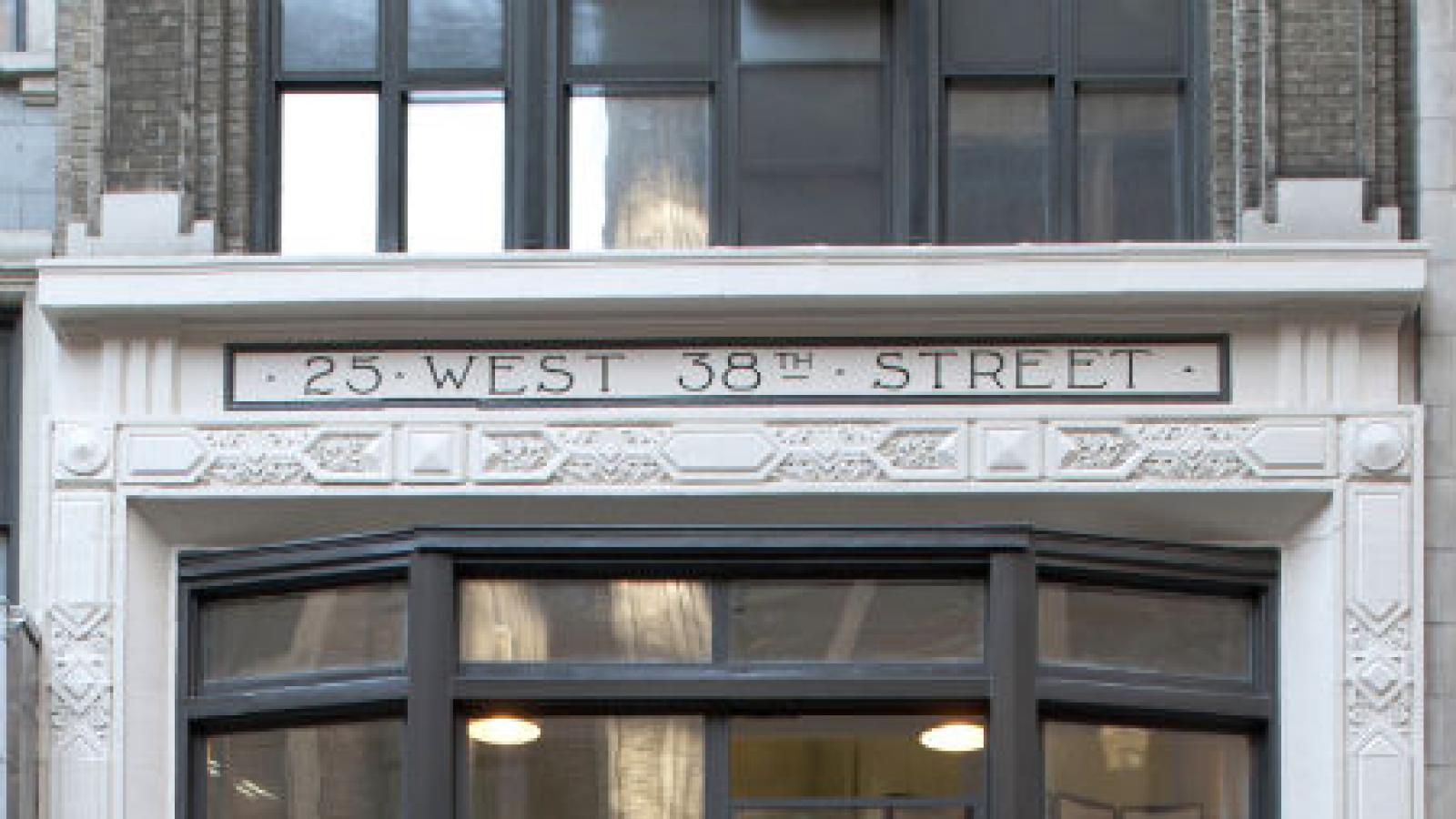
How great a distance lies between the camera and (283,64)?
583 inches

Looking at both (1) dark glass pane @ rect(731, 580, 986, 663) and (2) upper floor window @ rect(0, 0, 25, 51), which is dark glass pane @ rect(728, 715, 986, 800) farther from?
(2) upper floor window @ rect(0, 0, 25, 51)

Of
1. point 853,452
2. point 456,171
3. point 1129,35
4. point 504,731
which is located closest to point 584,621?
point 504,731

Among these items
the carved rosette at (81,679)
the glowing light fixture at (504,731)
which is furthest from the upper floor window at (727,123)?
the glowing light fixture at (504,731)

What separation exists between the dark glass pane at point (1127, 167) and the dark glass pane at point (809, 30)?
1208 mm

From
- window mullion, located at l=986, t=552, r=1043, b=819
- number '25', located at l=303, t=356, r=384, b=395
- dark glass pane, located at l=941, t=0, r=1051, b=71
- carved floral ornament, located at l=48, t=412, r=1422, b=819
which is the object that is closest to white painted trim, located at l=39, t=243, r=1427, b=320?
number '25', located at l=303, t=356, r=384, b=395

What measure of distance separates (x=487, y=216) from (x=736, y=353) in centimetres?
168

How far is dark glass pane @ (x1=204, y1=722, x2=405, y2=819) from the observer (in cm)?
1369

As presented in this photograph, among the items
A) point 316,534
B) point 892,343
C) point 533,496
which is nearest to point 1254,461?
point 892,343

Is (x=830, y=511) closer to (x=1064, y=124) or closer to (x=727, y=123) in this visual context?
(x=727, y=123)

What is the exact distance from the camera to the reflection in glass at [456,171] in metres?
14.6

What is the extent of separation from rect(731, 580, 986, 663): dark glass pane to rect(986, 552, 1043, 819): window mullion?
20cm

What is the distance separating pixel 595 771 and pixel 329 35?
4299 millimetres

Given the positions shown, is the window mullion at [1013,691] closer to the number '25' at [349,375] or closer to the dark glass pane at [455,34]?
the number '25' at [349,375]

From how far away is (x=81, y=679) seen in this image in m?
13.8
